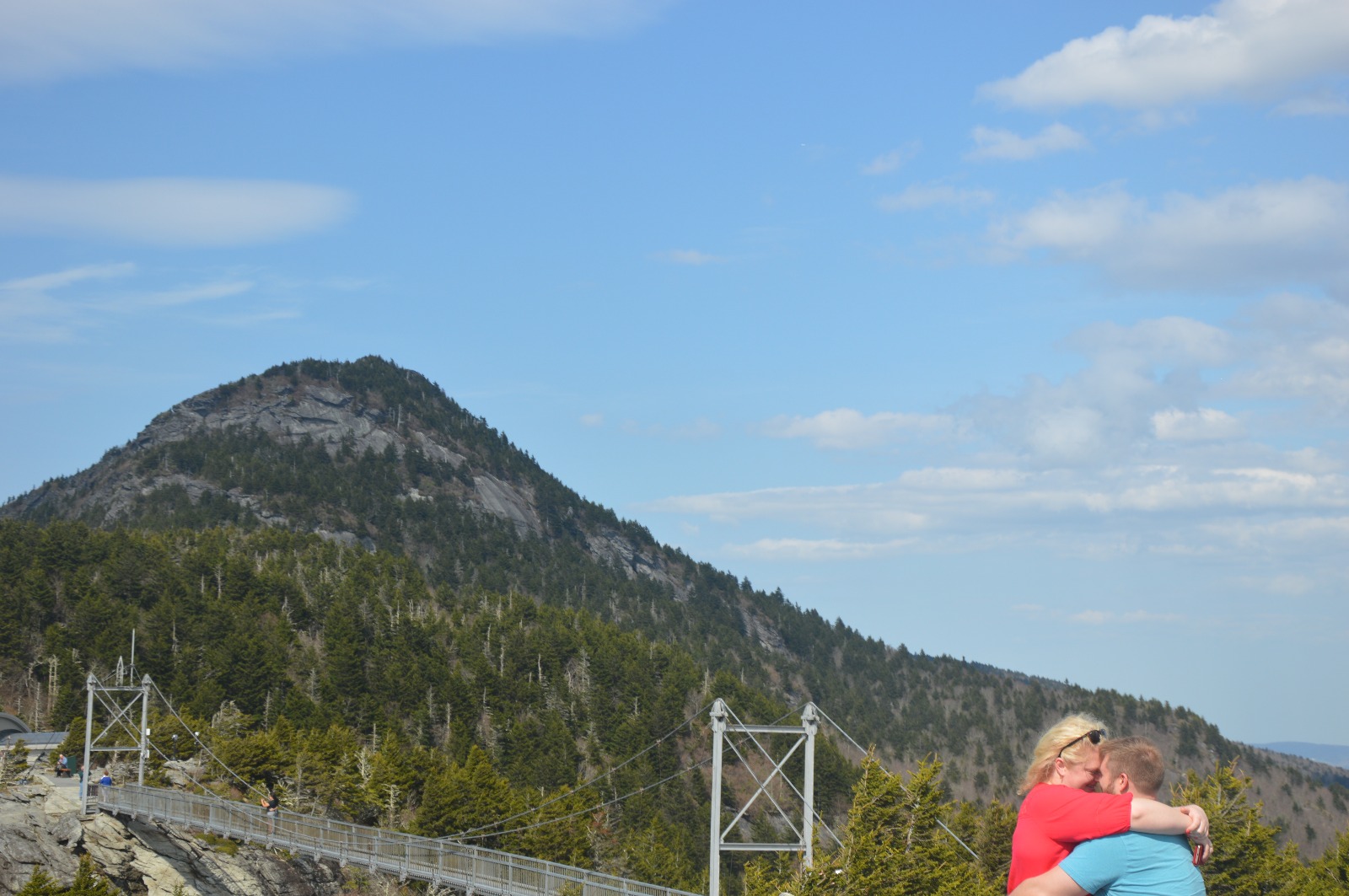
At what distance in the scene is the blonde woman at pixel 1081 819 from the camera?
3.80 meters

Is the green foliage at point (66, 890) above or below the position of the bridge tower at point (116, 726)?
below

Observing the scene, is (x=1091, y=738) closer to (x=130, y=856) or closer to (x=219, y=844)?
(x=130, y=856)


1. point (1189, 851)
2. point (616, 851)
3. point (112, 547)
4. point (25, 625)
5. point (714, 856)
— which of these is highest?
point (112, 547)

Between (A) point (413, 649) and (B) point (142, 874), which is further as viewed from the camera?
(A) point (413, 649)

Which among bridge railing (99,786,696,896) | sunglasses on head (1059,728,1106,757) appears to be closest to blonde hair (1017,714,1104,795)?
sunglasses on head (1059,728,1106,757)

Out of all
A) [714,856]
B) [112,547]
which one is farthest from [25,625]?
[714,856]

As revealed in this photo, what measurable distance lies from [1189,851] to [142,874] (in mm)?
57383

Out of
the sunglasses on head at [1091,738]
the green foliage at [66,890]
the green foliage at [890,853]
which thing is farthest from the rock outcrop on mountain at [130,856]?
the sunglasses on head at [1091,738]

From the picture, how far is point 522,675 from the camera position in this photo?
397 ft

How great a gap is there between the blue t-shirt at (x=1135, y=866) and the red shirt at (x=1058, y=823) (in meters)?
0.04

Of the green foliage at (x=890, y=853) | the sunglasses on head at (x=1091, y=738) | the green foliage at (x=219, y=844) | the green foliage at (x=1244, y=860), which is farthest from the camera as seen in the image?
the green foliage at (x=219, y=844)

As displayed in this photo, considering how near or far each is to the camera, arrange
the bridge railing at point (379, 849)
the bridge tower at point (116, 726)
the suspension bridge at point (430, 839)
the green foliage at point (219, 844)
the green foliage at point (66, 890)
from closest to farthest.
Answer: the suspension bridge at point (430, 839) → the green foliage at point (66, 890) → the bridge railing at point (379, 849) → the bridge tower at point (116, 726) → the green foliage at point (219, 844)

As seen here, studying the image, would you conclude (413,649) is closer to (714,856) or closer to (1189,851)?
(714,856)

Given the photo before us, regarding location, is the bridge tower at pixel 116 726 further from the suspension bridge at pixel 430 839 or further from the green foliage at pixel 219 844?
the green foliage at pixel 219 844
